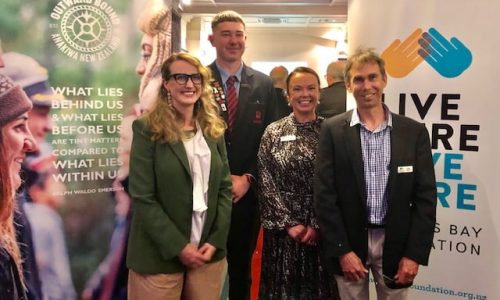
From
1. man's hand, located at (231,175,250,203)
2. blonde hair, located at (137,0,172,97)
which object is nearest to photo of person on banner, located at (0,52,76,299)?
blonde hair, located at (137,0,172,97)

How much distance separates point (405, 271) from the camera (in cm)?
200

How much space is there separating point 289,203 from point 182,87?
32.6 inches

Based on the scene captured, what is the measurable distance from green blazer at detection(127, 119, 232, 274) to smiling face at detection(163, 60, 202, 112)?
0.60ft

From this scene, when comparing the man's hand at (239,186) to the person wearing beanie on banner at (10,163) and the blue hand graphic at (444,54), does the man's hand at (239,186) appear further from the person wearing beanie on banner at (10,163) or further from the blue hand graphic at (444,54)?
the blue hand graphic at (444,54)

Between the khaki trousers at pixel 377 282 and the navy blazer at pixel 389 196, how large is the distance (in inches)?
1.5

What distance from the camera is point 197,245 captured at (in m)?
2.03

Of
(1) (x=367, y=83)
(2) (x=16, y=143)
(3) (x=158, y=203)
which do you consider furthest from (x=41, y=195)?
(1) (x=367, y=83)

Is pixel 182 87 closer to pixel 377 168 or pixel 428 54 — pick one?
pixel 377 168

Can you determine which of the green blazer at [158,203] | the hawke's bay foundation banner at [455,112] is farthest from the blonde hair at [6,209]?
the hawke's bay foundation banner at [455,112]

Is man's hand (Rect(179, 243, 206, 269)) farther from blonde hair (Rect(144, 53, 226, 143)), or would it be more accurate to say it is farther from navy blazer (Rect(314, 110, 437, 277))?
navy blazer (Rect(314, 110, 437, 277))

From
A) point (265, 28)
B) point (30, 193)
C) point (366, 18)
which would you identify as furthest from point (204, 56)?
point (30, 193)

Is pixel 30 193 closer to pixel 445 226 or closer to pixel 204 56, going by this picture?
pixel 445 226

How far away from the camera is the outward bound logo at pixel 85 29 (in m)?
2.29

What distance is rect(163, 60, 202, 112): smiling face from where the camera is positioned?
2.02 metres
